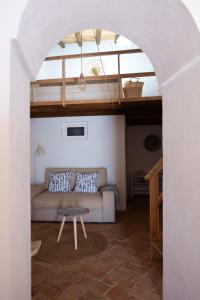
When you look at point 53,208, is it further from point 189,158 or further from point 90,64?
point 90,64

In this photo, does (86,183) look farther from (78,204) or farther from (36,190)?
(36,190)

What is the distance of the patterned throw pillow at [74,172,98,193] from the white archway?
2.84 meters

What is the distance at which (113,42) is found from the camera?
6.43 m

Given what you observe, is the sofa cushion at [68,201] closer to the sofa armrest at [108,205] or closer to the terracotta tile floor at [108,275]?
the sofa armrest at [108,205]

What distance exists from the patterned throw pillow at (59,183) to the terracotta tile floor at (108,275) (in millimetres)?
1568

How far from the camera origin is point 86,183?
4.34 meters

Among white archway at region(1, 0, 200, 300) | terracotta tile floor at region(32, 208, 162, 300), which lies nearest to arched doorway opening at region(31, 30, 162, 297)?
terracotta tile floor at region(32, 208, 162, 300)

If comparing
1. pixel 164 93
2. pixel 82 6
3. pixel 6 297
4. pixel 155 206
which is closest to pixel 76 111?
pixel 155 206

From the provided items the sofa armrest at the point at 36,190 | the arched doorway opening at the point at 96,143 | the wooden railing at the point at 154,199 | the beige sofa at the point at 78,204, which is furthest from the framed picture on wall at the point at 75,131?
the wooden railing at the point at 154,199

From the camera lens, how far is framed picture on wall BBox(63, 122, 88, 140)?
4.90 m

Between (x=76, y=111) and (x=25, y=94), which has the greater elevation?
(x=76, y=111)

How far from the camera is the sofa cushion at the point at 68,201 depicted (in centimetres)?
389

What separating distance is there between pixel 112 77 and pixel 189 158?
284cm

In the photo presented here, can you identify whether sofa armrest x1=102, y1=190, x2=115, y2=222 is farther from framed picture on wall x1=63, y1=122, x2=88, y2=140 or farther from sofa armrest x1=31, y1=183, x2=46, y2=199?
framed picture on wall x1=63, y1=122, x2=88, y2=140
